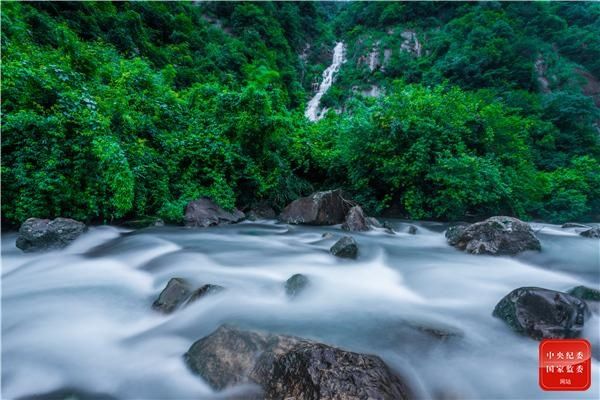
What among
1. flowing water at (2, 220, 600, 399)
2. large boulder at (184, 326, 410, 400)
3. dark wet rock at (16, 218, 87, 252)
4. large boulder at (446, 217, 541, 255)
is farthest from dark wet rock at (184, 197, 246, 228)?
large boulder at (446, 217, 541, 255)

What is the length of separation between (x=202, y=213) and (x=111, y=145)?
248 centimetres

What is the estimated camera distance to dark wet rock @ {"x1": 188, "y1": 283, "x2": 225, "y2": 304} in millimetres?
3382

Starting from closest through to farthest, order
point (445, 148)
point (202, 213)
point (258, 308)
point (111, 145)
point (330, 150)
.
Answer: point (258, 308) < point (111, 145) < point (202, 213) < point (445, 148) < point (330, 150)

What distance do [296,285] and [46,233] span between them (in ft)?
14.1

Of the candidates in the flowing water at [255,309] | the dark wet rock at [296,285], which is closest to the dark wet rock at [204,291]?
the flowing water at [255,309]

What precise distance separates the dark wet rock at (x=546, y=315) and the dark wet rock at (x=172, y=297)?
339 centimetres

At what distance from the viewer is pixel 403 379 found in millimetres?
2340

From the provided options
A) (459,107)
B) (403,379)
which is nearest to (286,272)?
(403,379)

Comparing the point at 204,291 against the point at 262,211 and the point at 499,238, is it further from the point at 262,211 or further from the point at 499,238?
the point at 262,211

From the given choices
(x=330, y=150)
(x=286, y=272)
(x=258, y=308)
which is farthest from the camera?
(x=330, y=150)

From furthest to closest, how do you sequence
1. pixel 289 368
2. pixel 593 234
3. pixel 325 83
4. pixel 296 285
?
1. pixel 325 83
2. pixel 593 234
3. pixel 296 285
4. pixel 289 368

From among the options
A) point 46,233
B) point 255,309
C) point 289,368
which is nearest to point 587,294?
point 289,368

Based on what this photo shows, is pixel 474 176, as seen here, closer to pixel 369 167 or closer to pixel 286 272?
pixel 369 167

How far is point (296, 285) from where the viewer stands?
153 inches
